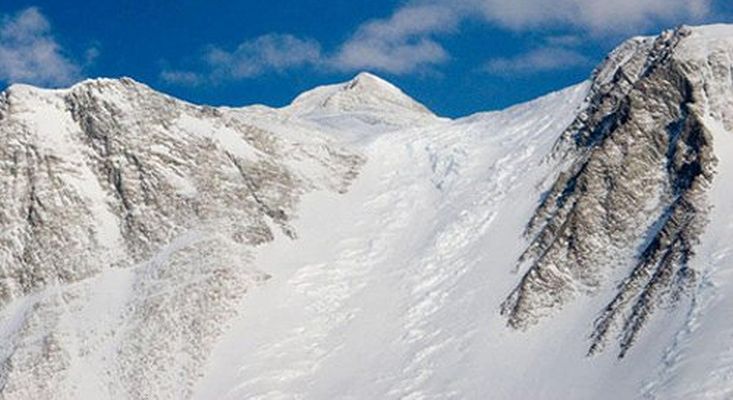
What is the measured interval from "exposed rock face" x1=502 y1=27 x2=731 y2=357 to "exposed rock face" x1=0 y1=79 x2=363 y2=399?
20.0 metres

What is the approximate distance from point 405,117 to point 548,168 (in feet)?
162

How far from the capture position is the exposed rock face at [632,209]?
231 ft

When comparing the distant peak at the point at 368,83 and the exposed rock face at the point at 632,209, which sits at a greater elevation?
the distant peak at the point at 368,83

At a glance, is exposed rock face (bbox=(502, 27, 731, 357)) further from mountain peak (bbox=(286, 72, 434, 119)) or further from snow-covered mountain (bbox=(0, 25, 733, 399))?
mountain peak (bbox=(286, 72, 434, 119))

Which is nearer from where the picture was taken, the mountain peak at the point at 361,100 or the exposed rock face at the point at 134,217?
the exposed rock face at the point at 134,217

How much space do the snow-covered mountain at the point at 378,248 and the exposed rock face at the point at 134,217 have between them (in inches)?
6.5

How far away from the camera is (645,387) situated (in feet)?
202

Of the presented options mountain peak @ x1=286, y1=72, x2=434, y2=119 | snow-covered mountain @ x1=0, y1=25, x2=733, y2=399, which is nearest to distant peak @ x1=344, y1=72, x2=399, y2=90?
mountain peak @ x1=286, y1=72, x2=434, y2=119

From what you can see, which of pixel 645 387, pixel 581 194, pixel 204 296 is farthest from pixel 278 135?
pixel 645 387

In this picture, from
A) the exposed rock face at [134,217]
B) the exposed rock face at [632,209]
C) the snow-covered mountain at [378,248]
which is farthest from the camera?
the exposed rock face at [134,217]

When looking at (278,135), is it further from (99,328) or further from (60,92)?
(99,328)

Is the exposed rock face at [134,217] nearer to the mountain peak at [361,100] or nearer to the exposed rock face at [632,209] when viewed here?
the exposed rock face at [632,209]

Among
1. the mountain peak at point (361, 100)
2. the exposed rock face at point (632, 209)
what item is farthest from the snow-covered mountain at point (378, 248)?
the mountain peak at point (361, 100)

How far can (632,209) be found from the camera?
78125mm
